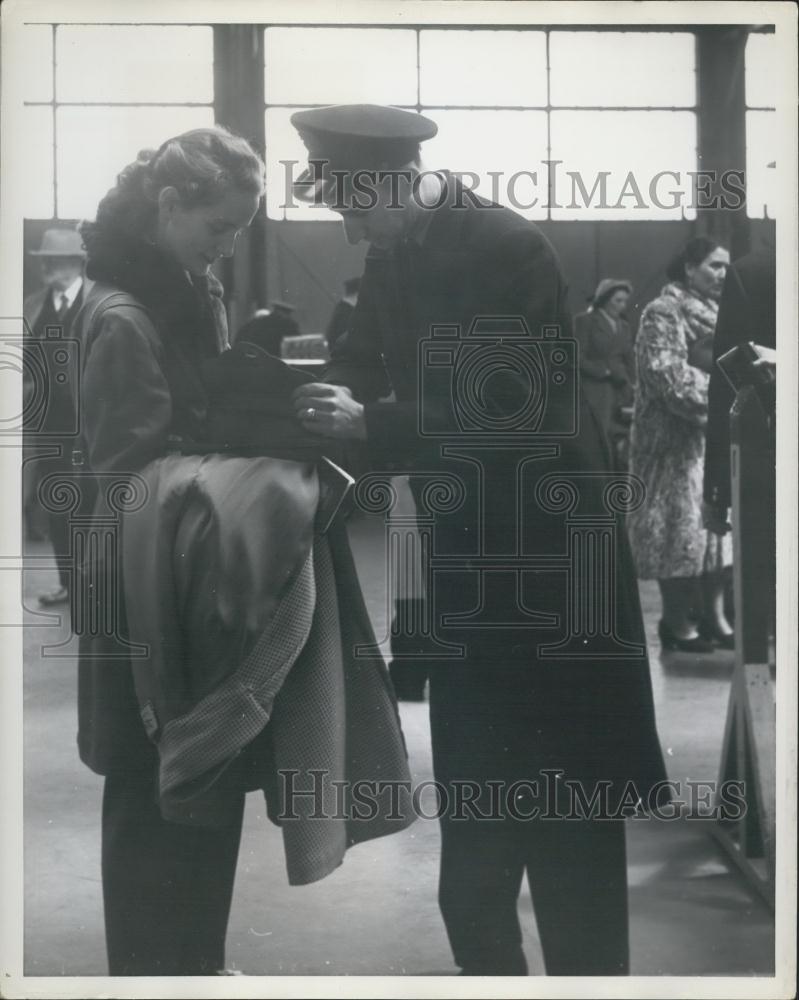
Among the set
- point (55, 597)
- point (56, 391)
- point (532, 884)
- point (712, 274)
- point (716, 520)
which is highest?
point (712, 274)

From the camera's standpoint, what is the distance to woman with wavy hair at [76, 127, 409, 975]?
9.62 feet

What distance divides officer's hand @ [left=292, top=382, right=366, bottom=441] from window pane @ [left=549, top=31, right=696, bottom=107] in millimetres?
808

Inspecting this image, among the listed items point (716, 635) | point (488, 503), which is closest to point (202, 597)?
point (488, 503)

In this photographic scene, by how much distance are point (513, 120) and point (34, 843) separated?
1.93 m

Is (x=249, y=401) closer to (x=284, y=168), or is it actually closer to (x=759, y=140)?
(x=284, y=168)

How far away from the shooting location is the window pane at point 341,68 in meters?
2.97

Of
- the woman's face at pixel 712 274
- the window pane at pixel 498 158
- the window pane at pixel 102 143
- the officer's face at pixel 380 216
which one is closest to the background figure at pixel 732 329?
the woman's face at pixel 712 274

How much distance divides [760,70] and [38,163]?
63.5 inches

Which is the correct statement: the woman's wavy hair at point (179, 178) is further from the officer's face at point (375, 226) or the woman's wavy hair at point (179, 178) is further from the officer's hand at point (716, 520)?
the officer's hand at point (716, 520)

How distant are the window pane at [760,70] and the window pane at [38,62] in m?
1.55

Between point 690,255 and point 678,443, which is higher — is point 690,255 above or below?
above

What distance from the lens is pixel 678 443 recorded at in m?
2.97

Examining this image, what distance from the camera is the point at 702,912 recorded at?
3.04 meters

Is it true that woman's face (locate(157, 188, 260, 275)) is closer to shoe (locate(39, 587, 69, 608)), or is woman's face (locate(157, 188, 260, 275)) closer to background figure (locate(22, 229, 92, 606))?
background figure (locate(22, 229, 92, 606))
